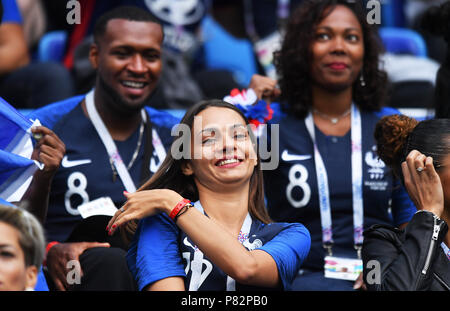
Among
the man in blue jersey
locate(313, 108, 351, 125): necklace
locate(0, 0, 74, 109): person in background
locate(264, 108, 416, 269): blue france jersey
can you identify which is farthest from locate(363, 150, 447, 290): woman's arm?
locate(0, 0, 74, 109): person in background

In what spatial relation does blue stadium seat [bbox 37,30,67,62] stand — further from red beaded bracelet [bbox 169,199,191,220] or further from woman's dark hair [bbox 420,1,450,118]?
red beaded bracelet [bbox 169,199,191,220]

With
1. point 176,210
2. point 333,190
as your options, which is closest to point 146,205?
point 176,210

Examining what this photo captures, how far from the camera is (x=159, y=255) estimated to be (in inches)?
107

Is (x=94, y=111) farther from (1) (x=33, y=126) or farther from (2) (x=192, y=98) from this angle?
(2) (x=192, y=98)

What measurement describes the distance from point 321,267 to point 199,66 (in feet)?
9.19

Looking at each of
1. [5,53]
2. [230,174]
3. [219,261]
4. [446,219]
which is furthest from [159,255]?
[5,53]

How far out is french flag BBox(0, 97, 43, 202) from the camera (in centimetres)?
285

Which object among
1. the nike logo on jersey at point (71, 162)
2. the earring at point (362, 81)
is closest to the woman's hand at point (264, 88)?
the earring at point (362, 81)

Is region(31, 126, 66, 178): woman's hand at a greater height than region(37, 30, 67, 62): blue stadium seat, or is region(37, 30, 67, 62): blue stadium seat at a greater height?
region(37, 30, 67, 62): blue stadium seat

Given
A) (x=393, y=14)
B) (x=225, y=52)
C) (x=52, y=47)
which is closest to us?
(x=52, y=47)

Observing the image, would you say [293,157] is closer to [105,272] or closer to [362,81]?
[362,81]

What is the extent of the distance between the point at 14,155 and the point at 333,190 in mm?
1570

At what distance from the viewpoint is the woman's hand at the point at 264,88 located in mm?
3723

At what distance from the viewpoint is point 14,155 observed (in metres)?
2.88
